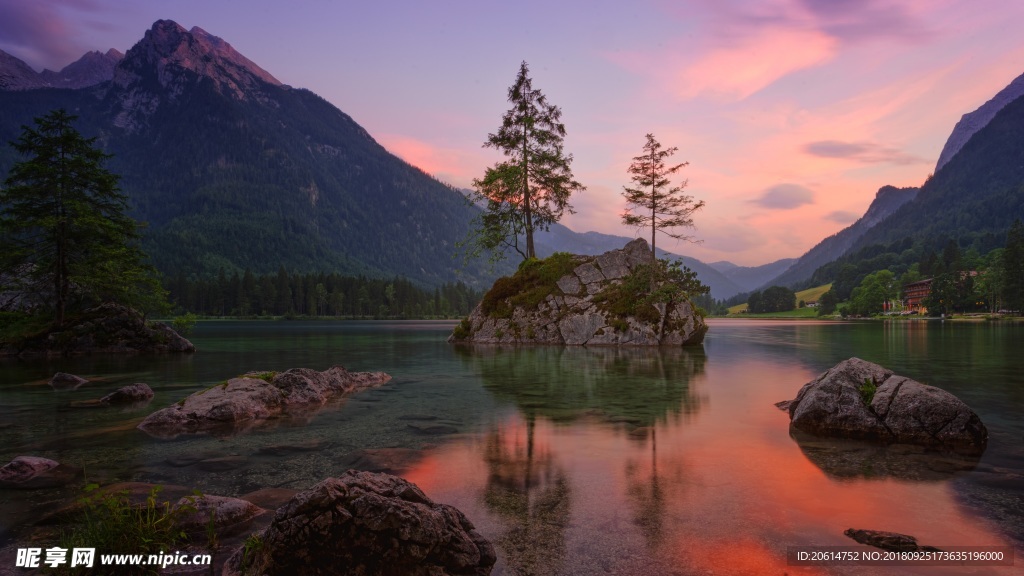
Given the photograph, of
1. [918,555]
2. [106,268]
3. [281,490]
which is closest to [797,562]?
[918,555]

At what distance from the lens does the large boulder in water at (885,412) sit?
12398mm

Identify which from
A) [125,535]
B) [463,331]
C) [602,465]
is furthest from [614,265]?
[125,535]

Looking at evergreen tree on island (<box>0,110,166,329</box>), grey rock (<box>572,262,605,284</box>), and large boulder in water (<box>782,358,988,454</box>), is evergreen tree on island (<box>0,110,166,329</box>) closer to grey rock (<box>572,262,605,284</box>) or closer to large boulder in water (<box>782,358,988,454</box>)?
grey rock (<box>572,262,605,284</box>)

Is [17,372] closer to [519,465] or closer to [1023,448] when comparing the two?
[519,465]

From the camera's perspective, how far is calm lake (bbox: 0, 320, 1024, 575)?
23.1ft

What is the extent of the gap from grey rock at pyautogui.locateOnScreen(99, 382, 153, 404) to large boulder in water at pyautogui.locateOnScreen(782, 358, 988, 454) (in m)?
24.1

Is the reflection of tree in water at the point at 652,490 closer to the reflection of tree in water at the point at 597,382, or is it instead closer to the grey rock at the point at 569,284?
the reflection of tree in water at the point at 597,382

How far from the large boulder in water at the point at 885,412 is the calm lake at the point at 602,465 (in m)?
0.78

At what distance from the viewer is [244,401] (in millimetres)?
16578

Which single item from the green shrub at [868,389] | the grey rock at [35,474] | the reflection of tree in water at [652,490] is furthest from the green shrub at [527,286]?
the grey rock at [35,474]

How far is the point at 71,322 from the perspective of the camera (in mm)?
39406

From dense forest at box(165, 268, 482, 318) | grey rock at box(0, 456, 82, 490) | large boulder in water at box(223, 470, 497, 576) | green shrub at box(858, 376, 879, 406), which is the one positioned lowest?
grey rock at box(0, 456, 82, 490)

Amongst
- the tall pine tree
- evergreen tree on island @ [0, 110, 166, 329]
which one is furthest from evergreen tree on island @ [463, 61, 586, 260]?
the tall pine tree

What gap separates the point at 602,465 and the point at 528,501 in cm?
276
